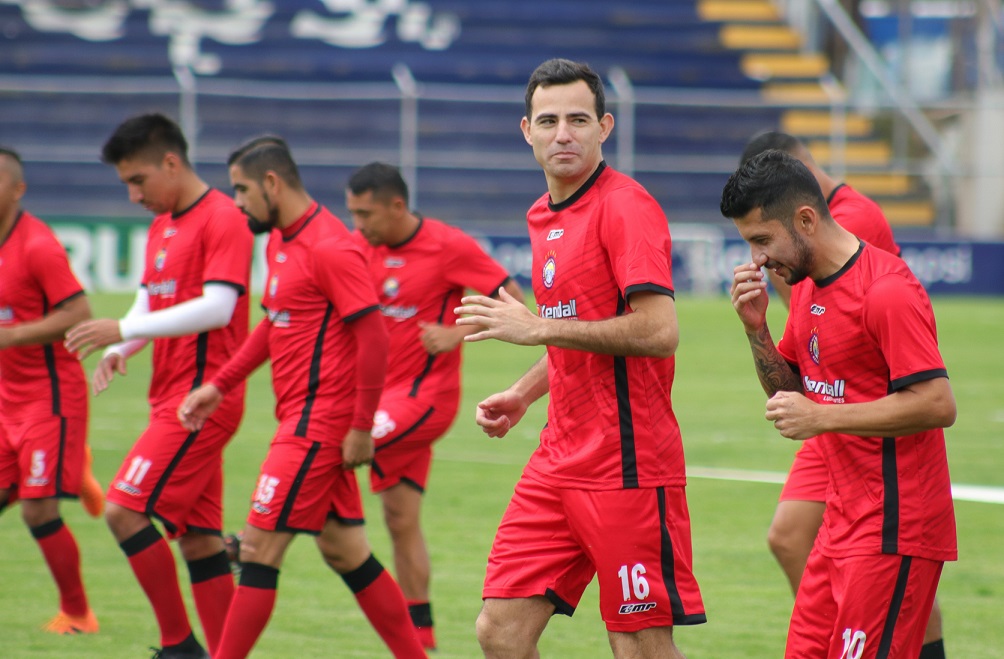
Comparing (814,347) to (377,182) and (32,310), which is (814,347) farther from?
(32,310)

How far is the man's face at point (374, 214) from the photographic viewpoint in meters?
7.46

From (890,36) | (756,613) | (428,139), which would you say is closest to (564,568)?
(756,613)

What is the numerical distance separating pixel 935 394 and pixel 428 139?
2403 cm

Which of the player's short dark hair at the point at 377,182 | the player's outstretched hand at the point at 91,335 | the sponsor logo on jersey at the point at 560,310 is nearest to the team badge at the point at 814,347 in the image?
the sponsor logo on jersey at the point at 560,310

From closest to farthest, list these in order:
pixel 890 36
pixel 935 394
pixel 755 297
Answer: pixel 935 394
pixel 755 297
pixel 890 36

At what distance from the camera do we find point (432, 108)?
28.5m

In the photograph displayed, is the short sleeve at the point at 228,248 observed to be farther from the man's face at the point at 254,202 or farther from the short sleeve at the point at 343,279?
the short sleeve at the point at 343,279

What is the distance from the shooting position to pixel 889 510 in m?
4.19

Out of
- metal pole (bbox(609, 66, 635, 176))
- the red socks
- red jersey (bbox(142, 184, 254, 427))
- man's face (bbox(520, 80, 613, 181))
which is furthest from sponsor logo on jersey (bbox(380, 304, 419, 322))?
metal pole (bbox(609, 66, 635, 176))

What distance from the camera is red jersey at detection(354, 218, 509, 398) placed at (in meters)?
7.57

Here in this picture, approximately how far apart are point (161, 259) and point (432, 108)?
22.4m

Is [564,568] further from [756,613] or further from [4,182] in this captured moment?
→ [4,182]

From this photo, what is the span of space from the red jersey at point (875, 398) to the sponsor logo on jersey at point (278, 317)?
2.46 m

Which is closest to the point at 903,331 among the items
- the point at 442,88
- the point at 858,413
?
the point at 858,413
